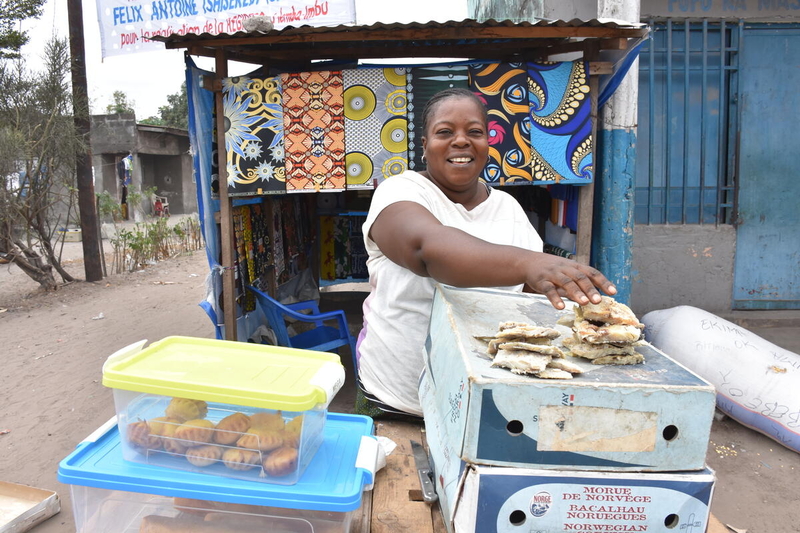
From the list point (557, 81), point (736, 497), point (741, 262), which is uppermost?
point (557, 81)

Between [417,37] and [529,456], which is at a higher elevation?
[417,37]

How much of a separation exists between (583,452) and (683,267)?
4.63 metres

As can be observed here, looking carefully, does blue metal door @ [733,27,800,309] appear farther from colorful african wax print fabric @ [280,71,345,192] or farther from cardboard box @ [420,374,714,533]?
cardboard box @ [420,374,714,533]

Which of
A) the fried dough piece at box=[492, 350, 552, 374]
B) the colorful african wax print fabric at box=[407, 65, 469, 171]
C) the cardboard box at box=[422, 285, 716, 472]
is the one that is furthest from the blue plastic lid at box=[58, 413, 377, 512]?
the colorful african wax print fabric at box=[407, 65, 469, 171]

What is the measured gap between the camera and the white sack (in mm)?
3262

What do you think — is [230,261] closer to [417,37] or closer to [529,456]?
[417,37]

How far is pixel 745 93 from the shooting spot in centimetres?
489

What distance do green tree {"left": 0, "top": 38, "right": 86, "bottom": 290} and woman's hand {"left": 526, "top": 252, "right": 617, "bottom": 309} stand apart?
800cm

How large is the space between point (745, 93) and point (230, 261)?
14.8 ft

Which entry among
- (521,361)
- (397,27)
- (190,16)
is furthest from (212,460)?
(190,16)

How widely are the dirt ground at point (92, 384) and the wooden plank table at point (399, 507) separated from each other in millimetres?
2111

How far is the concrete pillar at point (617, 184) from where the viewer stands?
3852 mm

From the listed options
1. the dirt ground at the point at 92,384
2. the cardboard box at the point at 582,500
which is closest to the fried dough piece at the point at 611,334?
the cardboard box at the point at 582,500

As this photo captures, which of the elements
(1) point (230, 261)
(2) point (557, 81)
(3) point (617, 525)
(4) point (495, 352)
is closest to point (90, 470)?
(4) point (495, 352)
